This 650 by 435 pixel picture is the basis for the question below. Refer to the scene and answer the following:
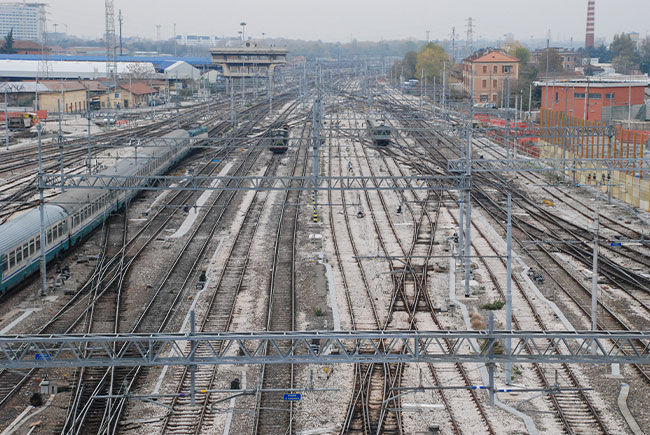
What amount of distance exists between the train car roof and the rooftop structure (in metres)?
81.3

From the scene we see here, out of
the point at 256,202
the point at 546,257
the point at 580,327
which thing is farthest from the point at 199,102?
the point at 580,327

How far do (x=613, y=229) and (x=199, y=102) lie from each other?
54801 millimetres

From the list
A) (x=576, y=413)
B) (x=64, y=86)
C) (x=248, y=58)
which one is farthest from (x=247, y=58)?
(x=576, y=413)

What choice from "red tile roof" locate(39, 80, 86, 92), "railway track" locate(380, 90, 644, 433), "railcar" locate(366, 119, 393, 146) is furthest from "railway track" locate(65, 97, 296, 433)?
"red tile roof" locate(39, 80, 86, 92)

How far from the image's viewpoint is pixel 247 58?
348 ft

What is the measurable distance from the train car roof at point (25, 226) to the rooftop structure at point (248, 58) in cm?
8130

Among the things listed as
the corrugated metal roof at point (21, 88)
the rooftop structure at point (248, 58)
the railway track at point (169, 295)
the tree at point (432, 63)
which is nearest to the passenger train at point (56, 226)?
the railway track at point (169, 295)

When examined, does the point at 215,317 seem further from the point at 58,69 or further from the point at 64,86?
the point at 58,69

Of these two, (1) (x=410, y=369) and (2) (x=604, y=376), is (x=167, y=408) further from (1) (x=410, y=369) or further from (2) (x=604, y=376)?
(2) (x=604, y=376)

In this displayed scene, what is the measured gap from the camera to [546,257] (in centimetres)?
2484

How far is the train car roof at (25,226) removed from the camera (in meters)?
20.3

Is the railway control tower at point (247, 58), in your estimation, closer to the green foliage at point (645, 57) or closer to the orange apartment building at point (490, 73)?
the orange apartment building at point (490, 73)

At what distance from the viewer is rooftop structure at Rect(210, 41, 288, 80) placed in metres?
105

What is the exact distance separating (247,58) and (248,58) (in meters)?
0.13
